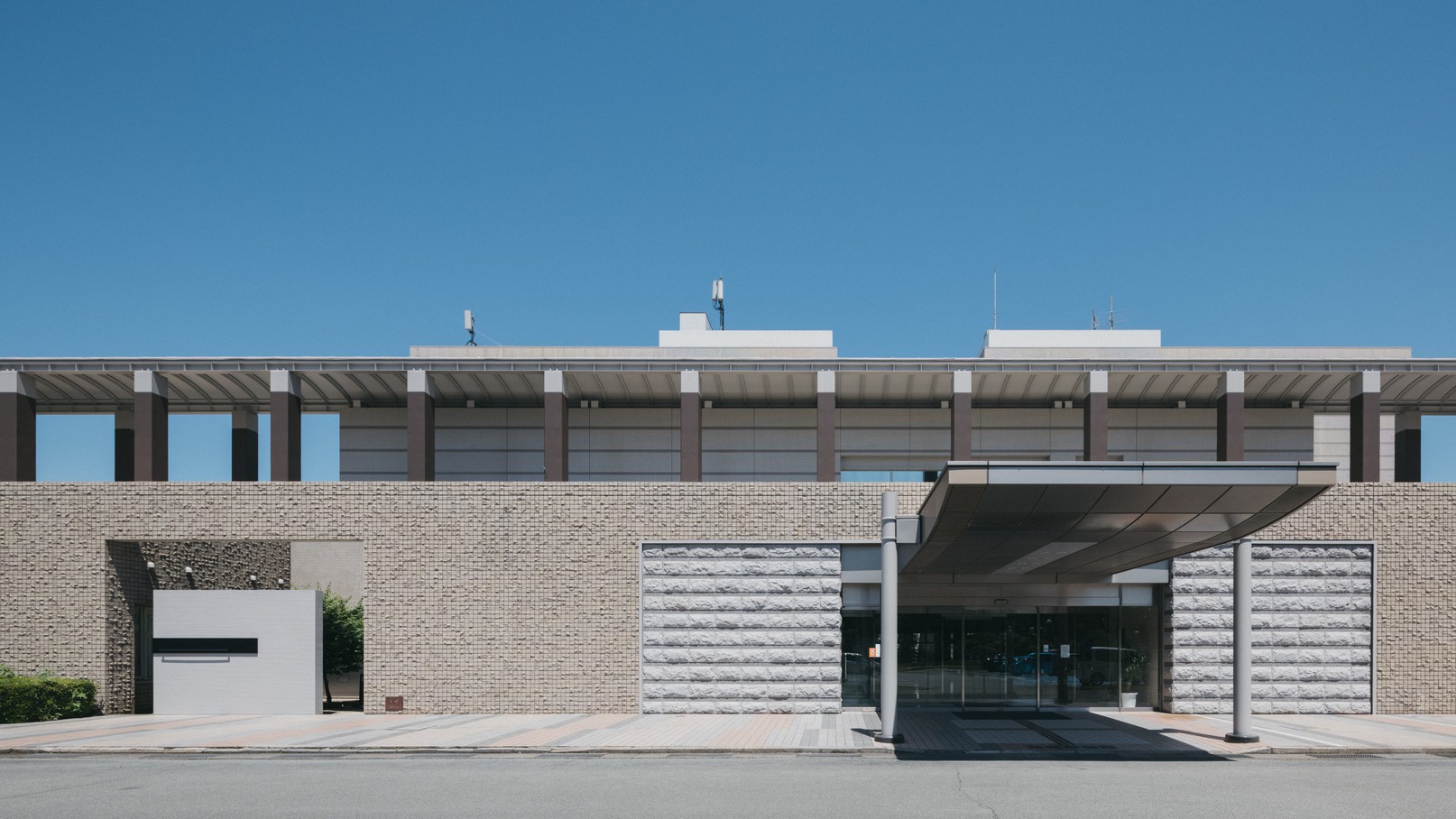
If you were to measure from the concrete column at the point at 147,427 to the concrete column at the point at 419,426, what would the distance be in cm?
596

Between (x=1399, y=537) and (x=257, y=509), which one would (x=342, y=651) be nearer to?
(x=257, y=509)

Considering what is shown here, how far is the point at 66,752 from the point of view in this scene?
1741cm

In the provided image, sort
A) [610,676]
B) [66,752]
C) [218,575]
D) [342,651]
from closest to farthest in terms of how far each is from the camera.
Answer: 1. [66,752]
2. [610,676]
3. [218,575]
4. [342,651]

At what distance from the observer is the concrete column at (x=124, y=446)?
29.1 metres

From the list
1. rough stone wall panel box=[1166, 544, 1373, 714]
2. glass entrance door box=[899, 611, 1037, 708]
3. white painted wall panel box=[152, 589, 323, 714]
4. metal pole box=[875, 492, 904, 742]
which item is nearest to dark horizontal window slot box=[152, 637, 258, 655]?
white painted wall panel box=[152, 589, 323, 714]

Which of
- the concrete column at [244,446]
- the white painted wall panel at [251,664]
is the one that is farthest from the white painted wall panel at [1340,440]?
the concrete column at [244,446]

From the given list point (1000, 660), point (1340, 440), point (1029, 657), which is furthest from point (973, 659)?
point (1340, 440)

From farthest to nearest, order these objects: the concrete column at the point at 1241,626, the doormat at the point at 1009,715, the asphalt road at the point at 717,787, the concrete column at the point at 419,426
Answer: the concrete column at the point at 419,426
the doormat at the point at 1009,715
the concrete column at the point at 1241,626
the asphalt road at the point at 717,787

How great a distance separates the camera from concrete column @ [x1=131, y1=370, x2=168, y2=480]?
25.2m

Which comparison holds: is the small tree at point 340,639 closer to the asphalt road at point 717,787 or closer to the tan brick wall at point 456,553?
the tan brick wall at point 456,553

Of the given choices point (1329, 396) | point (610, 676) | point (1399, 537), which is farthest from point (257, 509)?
point (1329, 396)

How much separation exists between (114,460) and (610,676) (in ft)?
52.1

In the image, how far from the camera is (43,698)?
22.0 m

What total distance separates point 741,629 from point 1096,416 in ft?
31.5
